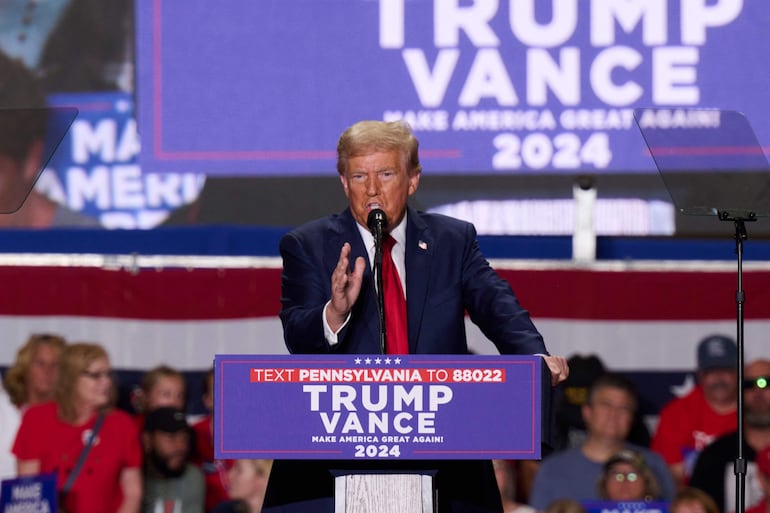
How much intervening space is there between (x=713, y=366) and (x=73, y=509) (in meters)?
2.60

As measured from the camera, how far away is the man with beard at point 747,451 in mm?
5324

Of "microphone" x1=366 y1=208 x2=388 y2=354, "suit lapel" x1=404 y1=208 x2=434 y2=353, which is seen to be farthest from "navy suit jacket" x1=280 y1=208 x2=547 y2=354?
"microphone" x1=366 y1=208 x2=388 y2=354

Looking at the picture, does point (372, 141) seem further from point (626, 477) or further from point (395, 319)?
point (626, 477)

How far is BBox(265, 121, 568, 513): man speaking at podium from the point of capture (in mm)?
2812

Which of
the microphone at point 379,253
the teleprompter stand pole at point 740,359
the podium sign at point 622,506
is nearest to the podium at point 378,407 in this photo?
the microphone at point 379,253

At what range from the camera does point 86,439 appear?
558 centimetres

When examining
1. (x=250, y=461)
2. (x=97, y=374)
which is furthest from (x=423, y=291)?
(x=97, y=374)

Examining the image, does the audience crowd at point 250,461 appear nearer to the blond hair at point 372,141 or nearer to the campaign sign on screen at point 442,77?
the campaign sign on screen at point 442,77

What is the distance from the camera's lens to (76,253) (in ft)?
18.5

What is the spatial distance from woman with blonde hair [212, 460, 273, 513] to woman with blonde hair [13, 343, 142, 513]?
38 cm

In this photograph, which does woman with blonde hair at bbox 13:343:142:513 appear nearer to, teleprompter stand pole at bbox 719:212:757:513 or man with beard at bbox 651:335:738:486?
man with beard at bbox 651:335:738:486

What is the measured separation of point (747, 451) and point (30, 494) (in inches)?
111

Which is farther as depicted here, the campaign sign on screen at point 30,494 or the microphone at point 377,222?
the campaign sign on screen at point 30,494

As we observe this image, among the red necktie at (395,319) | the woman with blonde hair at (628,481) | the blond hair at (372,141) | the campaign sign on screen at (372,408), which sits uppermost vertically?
the blond hair at (372,141)
